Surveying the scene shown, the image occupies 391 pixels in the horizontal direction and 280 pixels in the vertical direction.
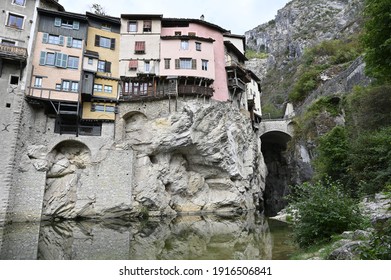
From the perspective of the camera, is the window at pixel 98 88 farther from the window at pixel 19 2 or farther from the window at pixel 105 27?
the window at pixel 19 2

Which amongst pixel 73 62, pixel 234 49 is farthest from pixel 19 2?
pixel 234 49

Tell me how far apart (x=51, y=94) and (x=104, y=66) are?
6153mm

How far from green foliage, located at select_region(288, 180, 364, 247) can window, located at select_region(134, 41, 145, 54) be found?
81.7 feet

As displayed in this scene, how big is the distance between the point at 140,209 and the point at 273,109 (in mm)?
37393

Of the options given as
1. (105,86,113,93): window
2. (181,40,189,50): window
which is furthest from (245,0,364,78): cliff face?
(105,86,113,93): window

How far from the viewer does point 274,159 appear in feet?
149

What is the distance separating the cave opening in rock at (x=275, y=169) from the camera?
1608 inches

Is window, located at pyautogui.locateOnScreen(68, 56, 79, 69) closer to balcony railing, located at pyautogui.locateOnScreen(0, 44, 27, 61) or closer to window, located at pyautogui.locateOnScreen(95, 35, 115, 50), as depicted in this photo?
window, located at pyautogui.locateOnScreen(95, 35, 115, 50)

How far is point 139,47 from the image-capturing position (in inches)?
1128

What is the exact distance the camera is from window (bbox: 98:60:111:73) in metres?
27.5

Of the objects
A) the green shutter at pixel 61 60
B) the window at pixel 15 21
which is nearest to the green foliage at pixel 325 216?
the green shutter at pixel 61 60

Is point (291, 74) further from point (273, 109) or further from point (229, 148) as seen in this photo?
point (229, 148)

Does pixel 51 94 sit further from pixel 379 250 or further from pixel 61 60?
A: pixel 379 250

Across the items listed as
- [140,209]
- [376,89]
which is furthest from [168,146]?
[376,89]
